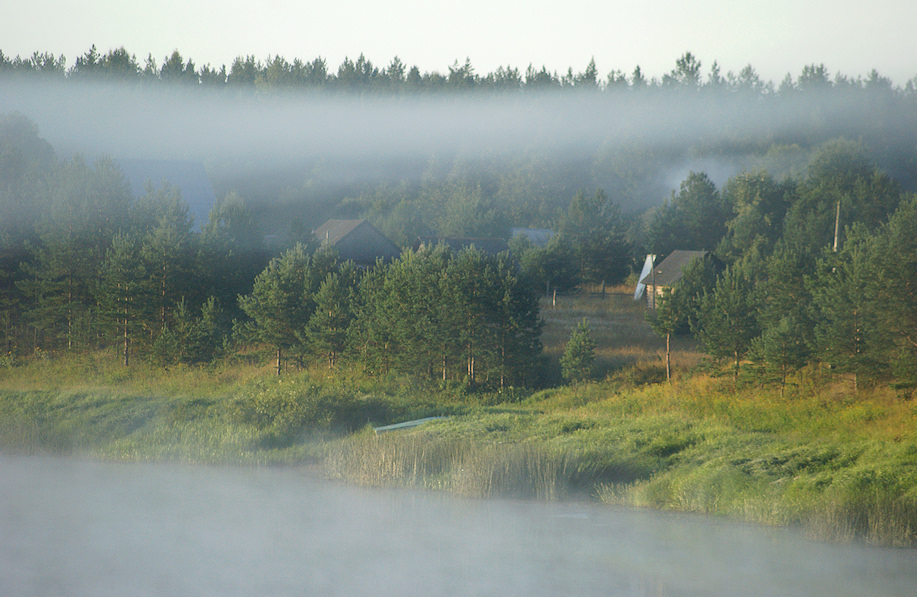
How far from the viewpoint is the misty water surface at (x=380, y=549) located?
12.2 meters

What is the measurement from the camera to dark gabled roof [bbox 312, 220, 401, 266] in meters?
57.4

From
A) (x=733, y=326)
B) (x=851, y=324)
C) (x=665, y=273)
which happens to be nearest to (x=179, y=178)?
(x=665, y=273)

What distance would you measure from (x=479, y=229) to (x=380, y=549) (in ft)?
230

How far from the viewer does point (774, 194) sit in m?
73.4

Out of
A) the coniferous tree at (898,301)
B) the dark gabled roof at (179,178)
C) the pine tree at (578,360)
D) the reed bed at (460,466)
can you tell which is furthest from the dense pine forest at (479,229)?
the reed bed at (460,466)

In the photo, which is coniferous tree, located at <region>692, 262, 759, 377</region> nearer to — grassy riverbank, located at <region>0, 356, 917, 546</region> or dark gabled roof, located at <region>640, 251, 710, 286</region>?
grassy riverbank, located at <region>0, 356, 917, 546</region>

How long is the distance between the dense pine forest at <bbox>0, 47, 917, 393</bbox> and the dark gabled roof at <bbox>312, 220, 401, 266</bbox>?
23.9 feet

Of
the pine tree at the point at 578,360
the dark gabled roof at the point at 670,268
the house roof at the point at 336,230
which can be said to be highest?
the house roof at the point at 336,230

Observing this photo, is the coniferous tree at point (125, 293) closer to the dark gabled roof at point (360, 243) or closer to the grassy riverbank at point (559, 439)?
the grassy riverbank at point (559, 439)

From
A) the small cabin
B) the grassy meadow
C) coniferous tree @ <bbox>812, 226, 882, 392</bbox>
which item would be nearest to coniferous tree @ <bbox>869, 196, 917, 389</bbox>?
coniferous tree @ <bbox>812, 226, 882, 392</bbox>

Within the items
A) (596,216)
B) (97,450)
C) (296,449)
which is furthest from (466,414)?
(596,216)

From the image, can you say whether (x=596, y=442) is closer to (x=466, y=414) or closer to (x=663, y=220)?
(x=466, y=414)

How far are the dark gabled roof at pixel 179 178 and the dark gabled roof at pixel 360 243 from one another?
25.8 ft

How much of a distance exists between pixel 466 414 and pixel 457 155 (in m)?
86.1
